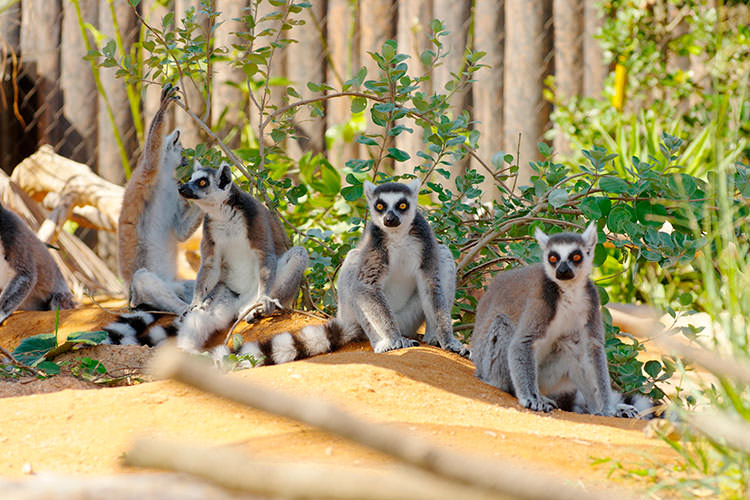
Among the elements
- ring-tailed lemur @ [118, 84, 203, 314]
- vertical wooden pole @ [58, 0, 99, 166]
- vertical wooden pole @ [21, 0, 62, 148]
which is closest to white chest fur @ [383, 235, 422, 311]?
ring-tailed lemur @ [118, 84, 203, 314]

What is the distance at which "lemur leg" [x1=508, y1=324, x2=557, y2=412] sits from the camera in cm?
330

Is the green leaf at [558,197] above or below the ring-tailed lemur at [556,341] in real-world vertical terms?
above

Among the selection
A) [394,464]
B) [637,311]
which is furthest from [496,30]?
[394,464]

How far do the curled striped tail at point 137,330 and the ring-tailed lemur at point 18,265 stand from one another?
2.39 feet

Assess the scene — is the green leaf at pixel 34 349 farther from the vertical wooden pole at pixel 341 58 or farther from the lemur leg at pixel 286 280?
the vertical wooden pole at pixel 341 58

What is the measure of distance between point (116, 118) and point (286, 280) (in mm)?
3723

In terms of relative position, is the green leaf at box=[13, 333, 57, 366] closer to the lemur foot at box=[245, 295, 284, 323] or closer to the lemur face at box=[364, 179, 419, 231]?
the lemur foot at box=[245, 295, 284, 323]

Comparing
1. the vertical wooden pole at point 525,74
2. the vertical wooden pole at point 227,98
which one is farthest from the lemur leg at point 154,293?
the vertical wooden pole at point 525,74

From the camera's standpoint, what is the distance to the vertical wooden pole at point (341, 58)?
7.57m

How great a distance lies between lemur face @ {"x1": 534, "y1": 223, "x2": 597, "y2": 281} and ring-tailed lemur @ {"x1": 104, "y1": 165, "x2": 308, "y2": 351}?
1.90 metres

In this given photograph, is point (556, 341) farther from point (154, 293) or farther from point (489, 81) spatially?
point (489, 81)

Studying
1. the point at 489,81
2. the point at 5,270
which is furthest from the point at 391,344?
the point at 489,81

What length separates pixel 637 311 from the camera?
571 centimetres

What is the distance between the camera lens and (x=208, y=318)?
197 inches
